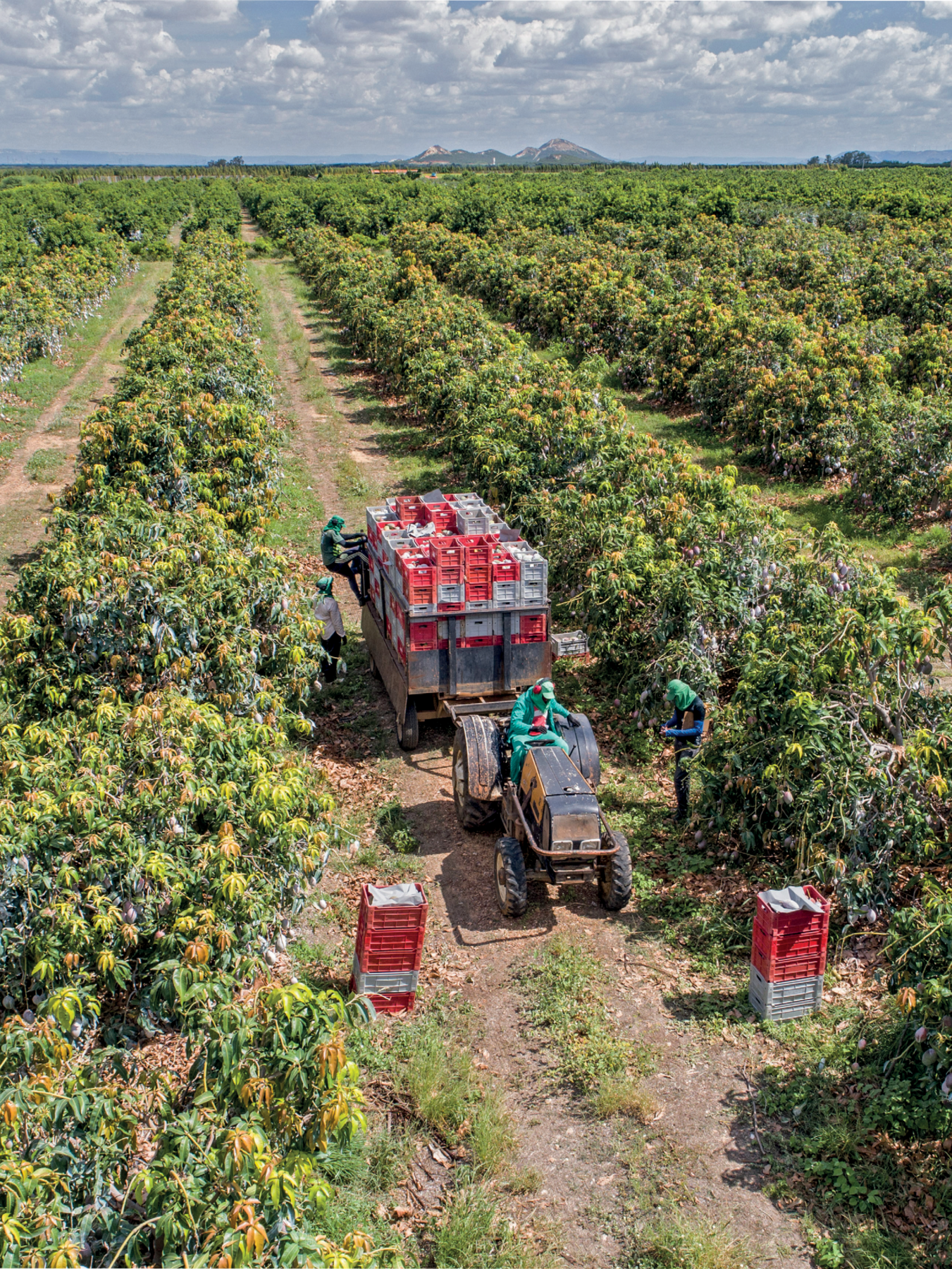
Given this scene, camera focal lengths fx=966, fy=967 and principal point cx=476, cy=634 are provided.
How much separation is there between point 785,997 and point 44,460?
22.9m

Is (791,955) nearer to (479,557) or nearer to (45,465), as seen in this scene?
(479,557)

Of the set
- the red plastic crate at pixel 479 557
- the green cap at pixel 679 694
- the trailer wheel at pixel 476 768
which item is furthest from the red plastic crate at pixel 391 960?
the red plastic crate at pixel 479 557

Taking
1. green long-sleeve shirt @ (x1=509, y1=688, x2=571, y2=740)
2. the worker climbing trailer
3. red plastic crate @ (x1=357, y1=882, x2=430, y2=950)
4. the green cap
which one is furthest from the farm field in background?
green long-sleeve shirt @ (x1=509, y1=688, x2=571, y2=740)

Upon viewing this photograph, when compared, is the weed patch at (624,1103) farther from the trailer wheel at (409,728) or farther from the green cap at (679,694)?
the trailer wheel at (409,728)

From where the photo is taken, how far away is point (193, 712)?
765 cm

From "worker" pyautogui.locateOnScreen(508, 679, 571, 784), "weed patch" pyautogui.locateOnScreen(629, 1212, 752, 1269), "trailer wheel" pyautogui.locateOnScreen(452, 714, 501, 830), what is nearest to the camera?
"weed patch" pyautogui.locateOnScreen(629, 1212, 752, 1269)

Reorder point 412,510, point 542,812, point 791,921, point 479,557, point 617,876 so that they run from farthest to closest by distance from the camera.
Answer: point 412,510 < point 479,557 < point 617,876 < point 542,812 < point 791,921

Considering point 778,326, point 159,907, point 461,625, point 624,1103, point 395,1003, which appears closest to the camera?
point 159,907

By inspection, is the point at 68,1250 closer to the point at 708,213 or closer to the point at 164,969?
the point at 164,969

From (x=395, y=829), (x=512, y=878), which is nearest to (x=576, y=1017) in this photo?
(x=512, y=878)

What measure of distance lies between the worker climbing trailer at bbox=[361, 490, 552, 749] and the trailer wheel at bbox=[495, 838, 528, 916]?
2.15 m

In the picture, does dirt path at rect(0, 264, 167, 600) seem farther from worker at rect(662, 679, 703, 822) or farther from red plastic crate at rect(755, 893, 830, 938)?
red plastic crate at rect(755, 893, 830, 938)

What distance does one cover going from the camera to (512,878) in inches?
339

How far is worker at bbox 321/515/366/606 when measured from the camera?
14211 millimetres
